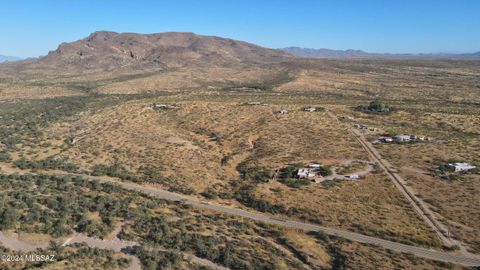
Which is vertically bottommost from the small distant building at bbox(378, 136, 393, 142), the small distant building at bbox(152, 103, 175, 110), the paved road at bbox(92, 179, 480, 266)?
the paved road at bbox(92, 179, 480, 266)

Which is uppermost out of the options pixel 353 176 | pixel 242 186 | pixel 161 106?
pixel 161 106

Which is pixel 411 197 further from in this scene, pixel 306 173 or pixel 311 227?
pixel 311 227

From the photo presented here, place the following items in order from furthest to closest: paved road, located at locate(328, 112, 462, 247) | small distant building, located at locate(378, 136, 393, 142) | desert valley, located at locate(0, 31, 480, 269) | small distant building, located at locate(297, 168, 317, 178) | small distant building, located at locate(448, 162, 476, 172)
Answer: small distant building, located at locate(378, 136, 393, 142), small distant building, located at locate(448, 162, 476, 172), small distant building, located at locate(297, 168, 317, 178), paved road, located at locate(328, 112, 462, 247), desert valley, located at locate(0, 31, 480, 269)

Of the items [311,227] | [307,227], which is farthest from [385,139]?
[307,227]

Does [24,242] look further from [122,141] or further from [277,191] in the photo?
[122,141]

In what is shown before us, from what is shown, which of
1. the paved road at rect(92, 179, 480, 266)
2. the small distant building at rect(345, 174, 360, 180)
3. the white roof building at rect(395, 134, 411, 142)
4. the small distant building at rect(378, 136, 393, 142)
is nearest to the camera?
the paved road at rect(92, 179, 480, 266)

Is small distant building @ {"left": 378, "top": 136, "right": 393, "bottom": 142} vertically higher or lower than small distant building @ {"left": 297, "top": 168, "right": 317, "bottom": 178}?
higher

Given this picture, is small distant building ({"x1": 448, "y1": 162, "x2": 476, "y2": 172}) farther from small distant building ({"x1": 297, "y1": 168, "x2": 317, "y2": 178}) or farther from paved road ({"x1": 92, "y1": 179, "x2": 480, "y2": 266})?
paved road ({"x1": 92, "y1": 179, "x2": 480, "y2": 266})

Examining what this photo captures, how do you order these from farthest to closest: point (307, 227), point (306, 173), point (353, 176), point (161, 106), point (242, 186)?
point (161, 106), point (306, 173), point (353, 176), point (242, 186), point (307, 227)

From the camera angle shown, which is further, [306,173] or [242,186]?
[306,173]

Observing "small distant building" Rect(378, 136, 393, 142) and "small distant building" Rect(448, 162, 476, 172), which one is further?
"small distant building" Rect(378, 136, 393, 142)

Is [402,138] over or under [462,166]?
over

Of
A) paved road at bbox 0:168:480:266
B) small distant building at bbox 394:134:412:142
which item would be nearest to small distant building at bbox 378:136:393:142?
small distant building at bbox 394:134:412:142
